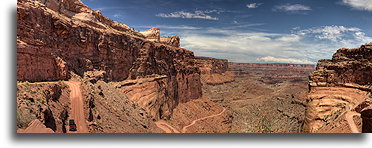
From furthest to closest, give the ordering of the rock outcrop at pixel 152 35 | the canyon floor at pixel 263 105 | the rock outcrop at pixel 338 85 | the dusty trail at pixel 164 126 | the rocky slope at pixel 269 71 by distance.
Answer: the rocky slope at pixel 269 71 → the canyon floor at pixel 263 105 → the dusty trail at pixel 164 126 → the rock outcrop at pixel 152 35 → the rock outcrop at pixel 338 85

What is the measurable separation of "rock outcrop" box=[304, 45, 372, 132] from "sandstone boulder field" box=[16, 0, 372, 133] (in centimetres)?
6

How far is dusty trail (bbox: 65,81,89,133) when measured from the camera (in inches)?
441

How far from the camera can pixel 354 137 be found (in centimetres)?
973

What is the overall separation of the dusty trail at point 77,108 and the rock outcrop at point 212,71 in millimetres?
65858

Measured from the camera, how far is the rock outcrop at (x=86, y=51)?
40.7 ft

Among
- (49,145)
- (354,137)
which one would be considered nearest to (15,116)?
(49,145)

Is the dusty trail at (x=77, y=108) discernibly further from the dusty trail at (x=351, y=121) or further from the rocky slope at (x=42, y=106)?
the dusty trail at (x=351, y=121)

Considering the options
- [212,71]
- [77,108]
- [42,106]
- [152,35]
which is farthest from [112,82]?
[212,71]

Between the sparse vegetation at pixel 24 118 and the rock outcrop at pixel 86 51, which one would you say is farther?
the rock outcrop at pixel 86 51

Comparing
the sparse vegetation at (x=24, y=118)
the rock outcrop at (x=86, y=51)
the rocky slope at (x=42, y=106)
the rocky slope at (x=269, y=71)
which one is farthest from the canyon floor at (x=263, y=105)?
the sparse vegetation at (x=24, y=118)

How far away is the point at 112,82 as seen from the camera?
22.3 metres

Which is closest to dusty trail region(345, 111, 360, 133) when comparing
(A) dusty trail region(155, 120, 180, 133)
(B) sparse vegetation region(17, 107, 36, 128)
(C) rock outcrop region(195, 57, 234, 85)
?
(B) sparse vegetation region(17, 107, 36, 128)

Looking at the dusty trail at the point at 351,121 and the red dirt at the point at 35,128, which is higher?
the red dirt at the point at 35,128

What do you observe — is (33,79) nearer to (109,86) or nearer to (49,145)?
(49,145)
